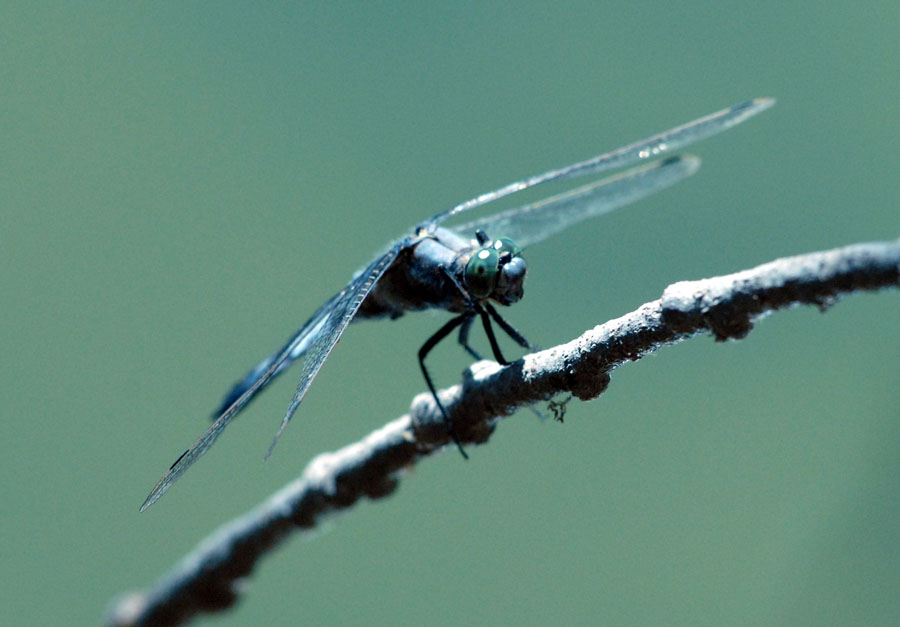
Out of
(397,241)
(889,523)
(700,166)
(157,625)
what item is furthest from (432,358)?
(157,625)

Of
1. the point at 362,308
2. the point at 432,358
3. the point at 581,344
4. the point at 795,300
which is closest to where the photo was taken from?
the point at 795,300

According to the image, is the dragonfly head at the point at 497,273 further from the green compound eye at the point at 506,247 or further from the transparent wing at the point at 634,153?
the transparent wing at the point at 634,153

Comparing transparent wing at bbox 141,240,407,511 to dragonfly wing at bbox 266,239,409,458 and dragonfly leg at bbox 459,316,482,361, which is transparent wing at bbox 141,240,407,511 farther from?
dragonfly leg at bbox 459,316,482,361

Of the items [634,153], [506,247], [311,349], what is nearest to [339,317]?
[311,349]

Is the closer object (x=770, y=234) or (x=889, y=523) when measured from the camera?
(x=889, y=523)

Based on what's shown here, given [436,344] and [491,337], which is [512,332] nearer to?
[491,337]

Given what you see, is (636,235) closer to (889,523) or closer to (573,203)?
(573,203)
